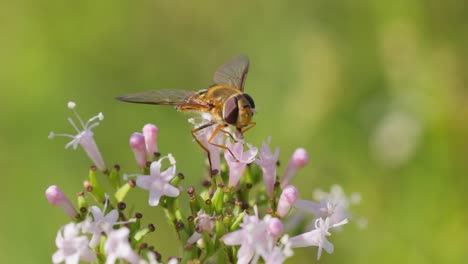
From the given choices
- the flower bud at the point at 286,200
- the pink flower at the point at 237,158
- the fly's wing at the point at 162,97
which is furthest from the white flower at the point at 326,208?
the fly's wing at the point at 162,97

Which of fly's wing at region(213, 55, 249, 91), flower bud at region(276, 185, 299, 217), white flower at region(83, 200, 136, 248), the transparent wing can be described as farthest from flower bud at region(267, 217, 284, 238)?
fly's wing at region(213, 55, 249, 91)

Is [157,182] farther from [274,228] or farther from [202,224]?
[274,228]

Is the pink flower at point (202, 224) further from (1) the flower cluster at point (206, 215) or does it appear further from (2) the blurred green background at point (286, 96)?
(2) the blurred green background at point (286, 96)

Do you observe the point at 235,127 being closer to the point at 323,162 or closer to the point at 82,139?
the point at 82,139

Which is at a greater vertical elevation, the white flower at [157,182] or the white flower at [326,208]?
the white flower at [157,182]

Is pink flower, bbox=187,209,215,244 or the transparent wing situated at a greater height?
the transparent wing

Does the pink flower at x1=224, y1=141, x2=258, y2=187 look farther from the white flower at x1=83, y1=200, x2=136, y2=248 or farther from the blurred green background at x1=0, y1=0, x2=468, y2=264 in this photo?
the blurred green background at x1=0, y1=0, x2=468, y2=264
